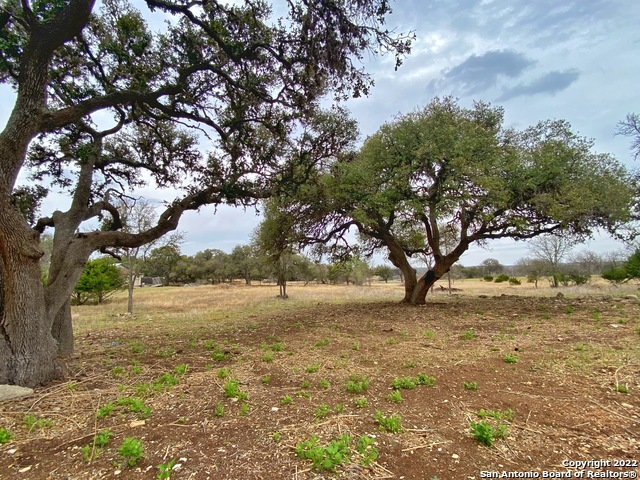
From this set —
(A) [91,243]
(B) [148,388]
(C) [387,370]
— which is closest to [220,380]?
(B) [148,388]

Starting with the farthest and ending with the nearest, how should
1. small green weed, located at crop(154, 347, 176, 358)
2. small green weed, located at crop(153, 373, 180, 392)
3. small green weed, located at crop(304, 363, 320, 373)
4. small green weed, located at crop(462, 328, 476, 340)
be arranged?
small green weed, located at crop(462, 328, 476, 340) < small green weed, located at crop(154, 347, 176, 358) < small green weed, located at crop(304, 363, 320, 373) < small green weed, located at crop(153, 373, 180, 392)

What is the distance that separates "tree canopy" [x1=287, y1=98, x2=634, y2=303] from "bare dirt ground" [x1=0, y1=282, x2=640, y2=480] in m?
4.66

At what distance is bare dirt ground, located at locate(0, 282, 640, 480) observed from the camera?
236cm

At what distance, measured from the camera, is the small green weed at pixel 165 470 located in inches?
85.7

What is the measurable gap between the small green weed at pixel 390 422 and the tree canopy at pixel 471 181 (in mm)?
7452

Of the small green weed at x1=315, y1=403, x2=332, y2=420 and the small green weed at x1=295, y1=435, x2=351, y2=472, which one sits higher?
the small green weed at x1=295, y1=435, x2=351, y2=472

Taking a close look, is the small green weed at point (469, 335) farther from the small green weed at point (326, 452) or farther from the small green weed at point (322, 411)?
the small green weed at point (326, 452)

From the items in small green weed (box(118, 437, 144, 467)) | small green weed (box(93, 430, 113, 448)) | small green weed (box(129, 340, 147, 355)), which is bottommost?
small green weed (box(129, 340, 147, 355))

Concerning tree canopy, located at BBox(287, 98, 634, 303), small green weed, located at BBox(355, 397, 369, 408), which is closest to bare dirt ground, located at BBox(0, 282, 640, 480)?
small green weed, located at BBox(355, 397, 369, 408)

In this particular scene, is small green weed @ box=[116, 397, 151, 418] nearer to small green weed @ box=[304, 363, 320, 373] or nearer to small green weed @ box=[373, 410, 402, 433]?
small green weed @ box=[304, 363, 320, 373]

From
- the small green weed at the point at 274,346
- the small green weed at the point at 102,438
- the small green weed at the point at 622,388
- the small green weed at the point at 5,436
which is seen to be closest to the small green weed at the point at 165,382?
the small green weed at the point at 102,438

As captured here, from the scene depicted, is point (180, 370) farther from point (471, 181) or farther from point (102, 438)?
point (471, 181)

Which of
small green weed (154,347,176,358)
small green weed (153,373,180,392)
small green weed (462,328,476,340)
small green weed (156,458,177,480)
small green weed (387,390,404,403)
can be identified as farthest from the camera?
small green weed (462,328,476,340)

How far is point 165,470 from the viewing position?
2227 mm
